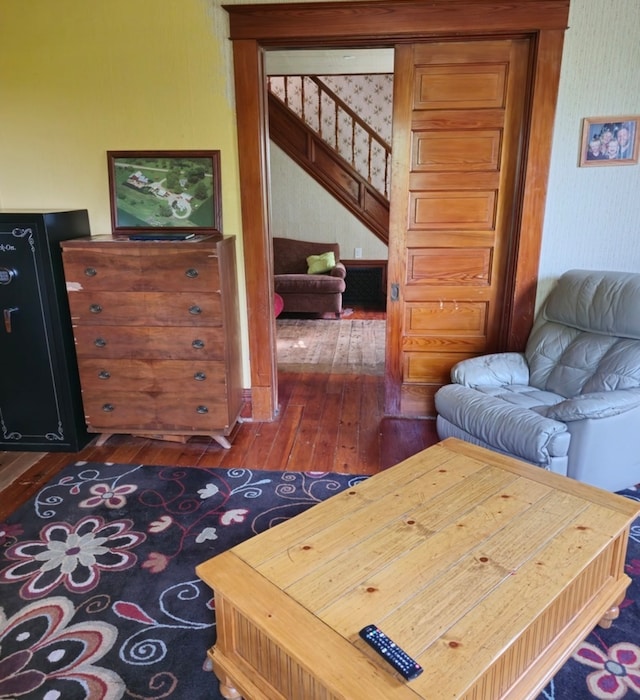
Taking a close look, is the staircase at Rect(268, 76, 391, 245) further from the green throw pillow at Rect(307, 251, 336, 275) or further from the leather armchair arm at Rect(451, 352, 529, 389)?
the leather armchair arm at Rect(451, 352, 529, 389)

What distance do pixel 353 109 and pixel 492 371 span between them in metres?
5.65

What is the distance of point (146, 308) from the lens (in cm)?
297

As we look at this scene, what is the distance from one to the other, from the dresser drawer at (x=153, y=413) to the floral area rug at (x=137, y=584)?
28 cm

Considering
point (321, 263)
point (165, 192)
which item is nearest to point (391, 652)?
point (165, 192)

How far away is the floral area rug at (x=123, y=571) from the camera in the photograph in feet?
5.49

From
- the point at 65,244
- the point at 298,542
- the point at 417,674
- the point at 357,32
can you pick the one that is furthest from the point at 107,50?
the point at 417,674

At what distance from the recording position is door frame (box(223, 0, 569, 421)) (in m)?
2.89

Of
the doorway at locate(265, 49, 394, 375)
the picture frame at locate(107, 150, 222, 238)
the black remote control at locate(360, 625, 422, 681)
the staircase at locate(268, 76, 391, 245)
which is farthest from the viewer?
the staircase at locate(268, 76, 391, 245)

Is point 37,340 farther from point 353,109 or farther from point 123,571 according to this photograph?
point 353,109

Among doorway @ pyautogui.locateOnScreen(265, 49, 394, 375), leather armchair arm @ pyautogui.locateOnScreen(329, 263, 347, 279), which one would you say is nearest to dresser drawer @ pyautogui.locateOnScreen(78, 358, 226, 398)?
doorway @ pyautogui.locateOnScreen(265, 49, 394, 375)

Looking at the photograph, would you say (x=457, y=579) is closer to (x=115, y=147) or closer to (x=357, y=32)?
(x=357, y=32)

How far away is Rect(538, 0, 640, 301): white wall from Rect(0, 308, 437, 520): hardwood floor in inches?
51.3

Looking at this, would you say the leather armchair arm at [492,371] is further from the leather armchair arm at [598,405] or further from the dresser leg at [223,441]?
the dresser leg at [223,441]

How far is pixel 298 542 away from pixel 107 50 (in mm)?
2959
